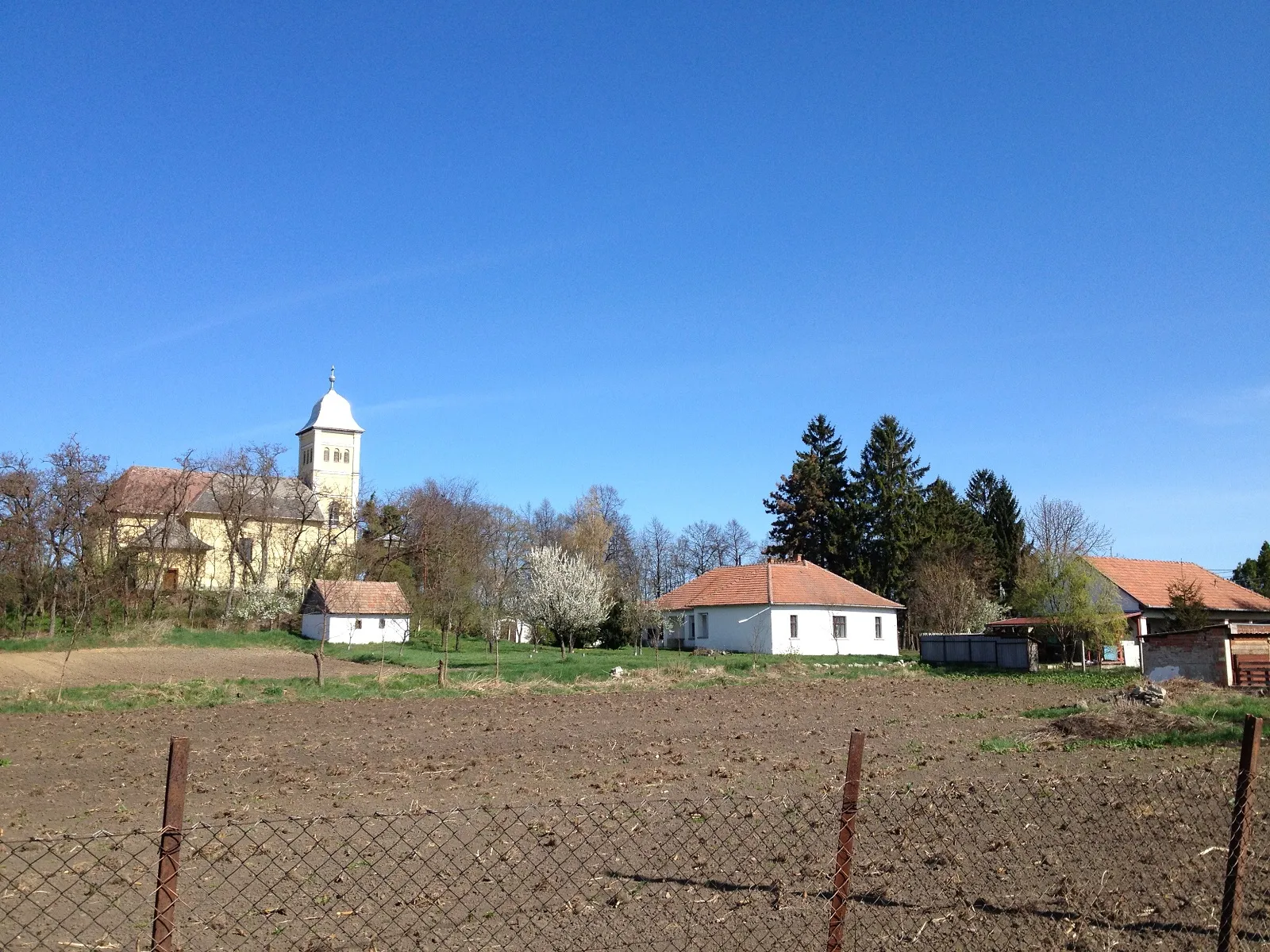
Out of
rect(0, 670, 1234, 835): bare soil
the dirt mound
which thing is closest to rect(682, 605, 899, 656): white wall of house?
rect(0, 670, 1234, 835): bare soil

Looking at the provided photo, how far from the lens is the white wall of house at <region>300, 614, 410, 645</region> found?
175 feet

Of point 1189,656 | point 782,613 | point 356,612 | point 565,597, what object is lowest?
point 1189,656

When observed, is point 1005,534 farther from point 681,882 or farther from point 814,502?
point 681,882

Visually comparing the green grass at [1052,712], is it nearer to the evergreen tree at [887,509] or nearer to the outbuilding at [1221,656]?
the outbuilding at [1221,656]

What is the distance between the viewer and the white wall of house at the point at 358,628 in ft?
175

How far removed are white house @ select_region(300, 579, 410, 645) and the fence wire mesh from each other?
44926mm

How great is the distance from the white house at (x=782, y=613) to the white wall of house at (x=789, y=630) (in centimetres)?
4

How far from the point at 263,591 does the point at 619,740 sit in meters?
47.7

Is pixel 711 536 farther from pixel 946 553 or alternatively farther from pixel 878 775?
pixel 878 775

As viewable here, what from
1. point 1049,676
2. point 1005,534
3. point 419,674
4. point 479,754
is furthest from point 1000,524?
point 479,754

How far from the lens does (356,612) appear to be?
53.9 meters

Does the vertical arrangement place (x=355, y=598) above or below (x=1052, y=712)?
above

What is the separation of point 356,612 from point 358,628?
3.12 feet

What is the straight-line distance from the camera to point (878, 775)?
12.6 meters
